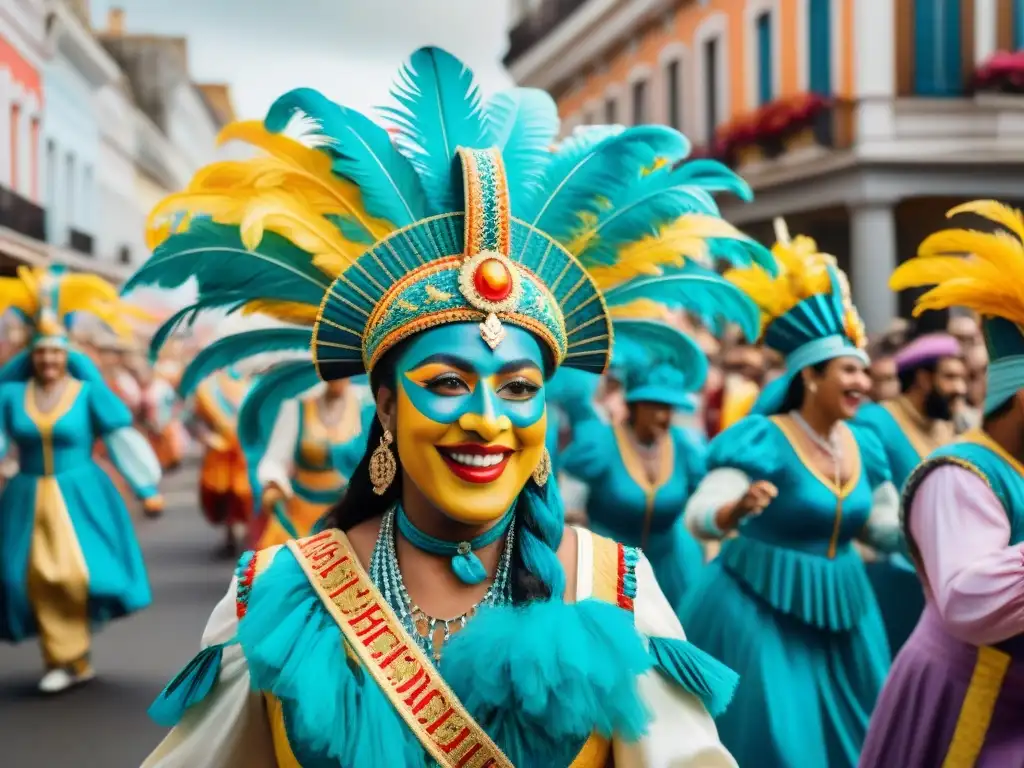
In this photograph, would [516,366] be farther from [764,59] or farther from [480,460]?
[764,59]

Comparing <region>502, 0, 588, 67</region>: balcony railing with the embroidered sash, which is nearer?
the embroidered sash

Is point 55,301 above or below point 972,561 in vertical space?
above

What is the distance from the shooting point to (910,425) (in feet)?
24.9

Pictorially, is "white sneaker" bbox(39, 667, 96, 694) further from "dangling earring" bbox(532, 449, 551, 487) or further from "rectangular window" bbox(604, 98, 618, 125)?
"rectangular window" bbox(604, 98, 618, 125)

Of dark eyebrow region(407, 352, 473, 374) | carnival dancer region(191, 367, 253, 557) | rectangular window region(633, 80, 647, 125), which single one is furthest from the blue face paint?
rectangular window region(633, 80, 647, 125)

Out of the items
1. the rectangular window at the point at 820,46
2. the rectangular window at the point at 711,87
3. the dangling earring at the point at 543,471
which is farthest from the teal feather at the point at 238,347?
the rectangular window at the point at 711,87

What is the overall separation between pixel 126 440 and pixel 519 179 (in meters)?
6.17

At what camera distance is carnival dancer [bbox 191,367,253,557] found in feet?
49.6

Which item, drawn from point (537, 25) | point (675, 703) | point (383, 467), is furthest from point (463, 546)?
point (537, 25)

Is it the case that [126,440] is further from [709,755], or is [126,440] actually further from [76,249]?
[76,249]

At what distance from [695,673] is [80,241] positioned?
1321 inches

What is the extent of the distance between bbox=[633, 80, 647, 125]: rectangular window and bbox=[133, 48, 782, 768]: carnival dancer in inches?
1053

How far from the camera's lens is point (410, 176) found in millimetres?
3377

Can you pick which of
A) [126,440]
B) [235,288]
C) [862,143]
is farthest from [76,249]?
[235,288]
